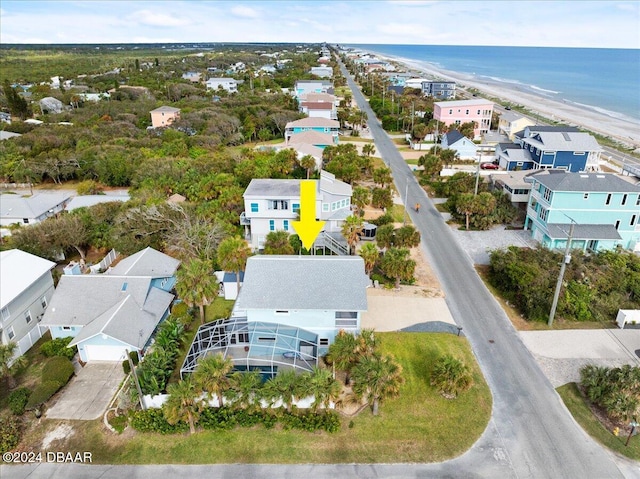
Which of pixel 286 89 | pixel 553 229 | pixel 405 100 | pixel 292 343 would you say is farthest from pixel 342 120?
pixel 292 343

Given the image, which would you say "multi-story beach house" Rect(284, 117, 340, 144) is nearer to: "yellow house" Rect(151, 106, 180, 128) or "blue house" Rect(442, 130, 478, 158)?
"blue house" Rect(442, 130, 478, 158)

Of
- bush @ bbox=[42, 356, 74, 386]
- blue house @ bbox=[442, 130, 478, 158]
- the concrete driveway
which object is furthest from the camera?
blue house @ bbox=[442, 130, 478, 158]

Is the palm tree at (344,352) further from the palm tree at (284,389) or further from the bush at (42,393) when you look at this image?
the bush at (42,393)

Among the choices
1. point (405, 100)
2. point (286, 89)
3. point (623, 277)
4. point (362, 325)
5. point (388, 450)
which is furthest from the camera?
point (286, 89)

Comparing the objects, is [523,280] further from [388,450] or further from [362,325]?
[388,450]

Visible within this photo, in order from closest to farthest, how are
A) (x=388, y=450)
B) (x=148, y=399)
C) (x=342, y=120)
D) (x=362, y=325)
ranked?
1. (x=388, y=450)
2. (x=148, y=399)
3. (x=362, y=325)
4. (x=342, y=120)

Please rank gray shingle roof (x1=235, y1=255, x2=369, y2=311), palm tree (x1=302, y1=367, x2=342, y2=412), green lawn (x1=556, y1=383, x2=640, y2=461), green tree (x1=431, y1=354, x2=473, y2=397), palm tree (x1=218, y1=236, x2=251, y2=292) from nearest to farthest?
green lawn (x1=556, y1=383, x2=640, y2=461)
palm tree (x1=302, y1=367, x2=342, y2=412)
green tree (x1=431, y1=354, x2=473, y2=397)
gray shingle roof (x1=235, y1=255, x2=369, y2=311)
palm tree (x1=218, y1=236, x2=251, y2=292)

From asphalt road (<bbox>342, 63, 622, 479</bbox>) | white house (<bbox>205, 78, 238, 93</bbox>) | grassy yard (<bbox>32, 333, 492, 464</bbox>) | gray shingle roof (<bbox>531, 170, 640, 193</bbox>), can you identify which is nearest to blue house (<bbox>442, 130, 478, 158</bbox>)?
gray shingle roof (<bbox>531, 170, 640, 193</bbox>)

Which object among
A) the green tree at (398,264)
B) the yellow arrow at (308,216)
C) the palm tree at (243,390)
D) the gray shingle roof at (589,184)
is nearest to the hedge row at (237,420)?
the palm tree at (243,390)
